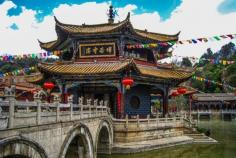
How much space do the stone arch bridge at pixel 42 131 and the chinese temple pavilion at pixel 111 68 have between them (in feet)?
22.6

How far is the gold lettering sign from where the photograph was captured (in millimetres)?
25656

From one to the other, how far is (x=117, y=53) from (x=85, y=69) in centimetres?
296

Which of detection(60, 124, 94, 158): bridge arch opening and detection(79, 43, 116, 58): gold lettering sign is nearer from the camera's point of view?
detection(60, 124, 94, 158): bridge arch opening

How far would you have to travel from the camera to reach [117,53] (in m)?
25.6

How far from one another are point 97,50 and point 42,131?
54.7 feet

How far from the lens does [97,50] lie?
2584cm

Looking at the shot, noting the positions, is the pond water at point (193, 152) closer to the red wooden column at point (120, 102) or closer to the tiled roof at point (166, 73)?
the red wooden column at point (120, 102)

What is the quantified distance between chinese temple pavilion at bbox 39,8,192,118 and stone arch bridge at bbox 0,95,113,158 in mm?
6879

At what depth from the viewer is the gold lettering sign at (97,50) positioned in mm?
25656

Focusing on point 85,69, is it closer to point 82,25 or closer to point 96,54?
point 96,54

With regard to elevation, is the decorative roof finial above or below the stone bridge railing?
above

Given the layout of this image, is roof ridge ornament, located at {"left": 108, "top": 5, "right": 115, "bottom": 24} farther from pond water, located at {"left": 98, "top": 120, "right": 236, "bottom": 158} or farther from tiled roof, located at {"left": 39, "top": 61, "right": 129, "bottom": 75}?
pond water, located at {"left": 98, "top": 120, "right": 236, "bottom": 158}

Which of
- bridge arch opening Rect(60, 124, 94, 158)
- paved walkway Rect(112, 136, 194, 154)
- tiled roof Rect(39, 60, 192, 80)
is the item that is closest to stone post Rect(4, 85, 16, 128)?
bridge arch opening Rect(60, 124, 94, 158)

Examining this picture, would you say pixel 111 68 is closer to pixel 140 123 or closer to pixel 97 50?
pixel 97 50
